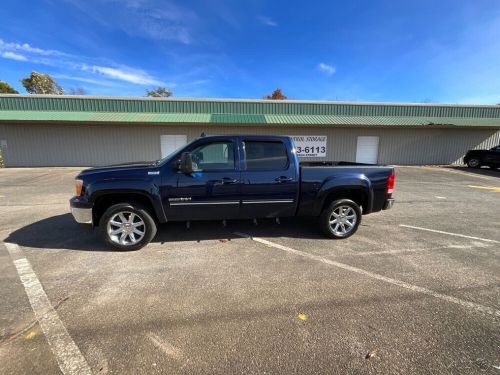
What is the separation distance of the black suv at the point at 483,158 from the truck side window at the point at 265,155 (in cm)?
1968

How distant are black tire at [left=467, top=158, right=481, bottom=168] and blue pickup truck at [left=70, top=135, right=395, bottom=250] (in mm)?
18606

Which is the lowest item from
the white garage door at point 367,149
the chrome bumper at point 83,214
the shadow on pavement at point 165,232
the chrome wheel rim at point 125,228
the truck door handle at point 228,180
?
the shadow on pavement at point 165,232

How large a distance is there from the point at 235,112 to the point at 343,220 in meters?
14.3

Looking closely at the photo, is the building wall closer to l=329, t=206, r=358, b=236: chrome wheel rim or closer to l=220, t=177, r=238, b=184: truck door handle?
l=220, t=177, r=238, b=184: truck door handle

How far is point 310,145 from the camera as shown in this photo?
Result: 17.9 metres

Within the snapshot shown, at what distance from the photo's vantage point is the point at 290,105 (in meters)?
17.4

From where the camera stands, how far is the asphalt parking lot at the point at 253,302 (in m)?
2.02

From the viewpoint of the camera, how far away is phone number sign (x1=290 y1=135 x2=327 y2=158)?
1777cm

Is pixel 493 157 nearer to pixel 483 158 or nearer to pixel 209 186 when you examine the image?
pixel 483 158

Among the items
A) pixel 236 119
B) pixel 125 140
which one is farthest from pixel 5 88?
pixel 236 119

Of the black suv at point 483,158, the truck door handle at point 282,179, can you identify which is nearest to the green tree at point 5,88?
the truck door handle at point 282,179

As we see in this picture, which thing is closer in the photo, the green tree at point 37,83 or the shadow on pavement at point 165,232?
the shadow on pavement at point 165,232

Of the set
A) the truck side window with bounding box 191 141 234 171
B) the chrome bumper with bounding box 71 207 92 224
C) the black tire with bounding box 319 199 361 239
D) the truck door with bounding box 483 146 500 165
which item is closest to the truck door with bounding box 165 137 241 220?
the truck side window with bounding box 191 141 234 171

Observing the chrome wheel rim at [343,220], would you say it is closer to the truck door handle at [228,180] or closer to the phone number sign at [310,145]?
the truck door handle at [228,180]
